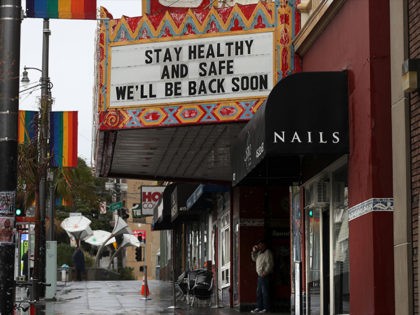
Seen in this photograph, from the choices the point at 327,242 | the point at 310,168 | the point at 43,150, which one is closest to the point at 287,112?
the point at 310,168

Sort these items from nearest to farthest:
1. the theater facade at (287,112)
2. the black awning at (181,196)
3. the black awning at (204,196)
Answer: the theater facade at (287,112), the black awning at (204,196), the black awning at (181,196)

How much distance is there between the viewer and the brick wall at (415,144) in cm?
1176

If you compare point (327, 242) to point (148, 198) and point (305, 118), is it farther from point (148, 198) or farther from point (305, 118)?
point (148, 198)

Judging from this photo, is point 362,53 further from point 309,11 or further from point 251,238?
point 251,238

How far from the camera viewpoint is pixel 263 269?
23188 millimetres

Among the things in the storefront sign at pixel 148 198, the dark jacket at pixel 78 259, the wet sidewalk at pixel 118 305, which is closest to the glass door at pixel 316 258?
the wet sidewalk at pixel 118 305

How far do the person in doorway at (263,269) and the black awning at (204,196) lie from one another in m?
3.93

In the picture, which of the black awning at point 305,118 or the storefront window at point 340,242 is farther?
the storefront window at point 340,242

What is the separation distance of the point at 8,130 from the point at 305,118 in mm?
4343

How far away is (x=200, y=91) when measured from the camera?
17453 millimetres

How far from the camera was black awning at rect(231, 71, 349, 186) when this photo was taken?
1405 centimetres

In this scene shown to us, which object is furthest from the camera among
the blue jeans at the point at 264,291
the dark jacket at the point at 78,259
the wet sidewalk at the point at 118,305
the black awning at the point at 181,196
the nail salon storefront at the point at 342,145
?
the dark jacket at the point at 78,259

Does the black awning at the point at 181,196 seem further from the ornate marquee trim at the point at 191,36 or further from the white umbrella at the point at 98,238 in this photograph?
the white umbrella at the point at 98,238

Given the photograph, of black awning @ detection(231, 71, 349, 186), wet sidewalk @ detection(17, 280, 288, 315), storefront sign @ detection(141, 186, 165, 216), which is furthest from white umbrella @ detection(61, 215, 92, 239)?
black awning @ detection(231, 71, 349, 186)
